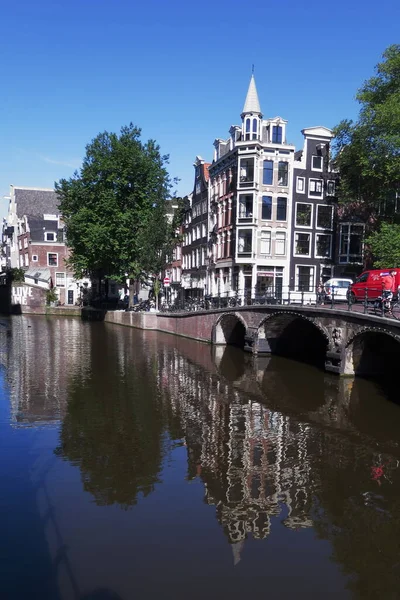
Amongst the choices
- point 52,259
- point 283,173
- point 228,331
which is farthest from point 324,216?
point 52,259

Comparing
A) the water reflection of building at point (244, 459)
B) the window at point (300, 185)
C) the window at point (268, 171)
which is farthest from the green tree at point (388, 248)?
the water reflection of building at point (244, 459)

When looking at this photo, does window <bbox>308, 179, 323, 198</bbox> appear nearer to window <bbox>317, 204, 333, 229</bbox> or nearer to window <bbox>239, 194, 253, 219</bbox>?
window <bbox>317, 204, 333, 229</bbox>

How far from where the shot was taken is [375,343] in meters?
24.8

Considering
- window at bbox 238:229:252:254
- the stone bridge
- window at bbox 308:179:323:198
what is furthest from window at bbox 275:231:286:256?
the stone bridge

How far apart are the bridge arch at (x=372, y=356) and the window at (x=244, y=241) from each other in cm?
2248

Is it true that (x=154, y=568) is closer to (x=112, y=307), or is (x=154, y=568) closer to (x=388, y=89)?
(x=388, y=89)

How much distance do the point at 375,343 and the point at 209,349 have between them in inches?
567

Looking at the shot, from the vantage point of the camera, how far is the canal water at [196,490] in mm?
8422

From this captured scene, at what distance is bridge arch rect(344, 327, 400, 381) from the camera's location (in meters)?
24.4

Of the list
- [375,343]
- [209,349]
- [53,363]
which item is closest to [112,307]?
[209,349]

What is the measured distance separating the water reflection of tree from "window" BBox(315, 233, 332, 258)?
26.6 meters

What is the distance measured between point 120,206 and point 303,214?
18089 millimetres

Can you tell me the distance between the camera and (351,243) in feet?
154

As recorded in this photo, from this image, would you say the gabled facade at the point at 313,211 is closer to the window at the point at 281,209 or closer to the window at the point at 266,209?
the window at the point at 281,209
